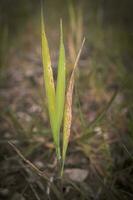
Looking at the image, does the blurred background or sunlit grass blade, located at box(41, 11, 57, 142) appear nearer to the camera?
sunlit grass blade, located at box(41, 11, 57, 142)

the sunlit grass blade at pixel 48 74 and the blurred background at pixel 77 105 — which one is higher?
the sunlit grass blade at pixel 48 74

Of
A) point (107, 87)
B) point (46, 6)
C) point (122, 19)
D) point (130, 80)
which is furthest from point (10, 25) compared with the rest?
point (130, 80)

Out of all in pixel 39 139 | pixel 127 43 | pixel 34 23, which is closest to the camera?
pixel 39 139

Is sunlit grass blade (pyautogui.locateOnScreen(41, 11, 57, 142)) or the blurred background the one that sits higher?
sunlit grass blade (pyautogui.locateOnScreen(41, 11, 57, 142))

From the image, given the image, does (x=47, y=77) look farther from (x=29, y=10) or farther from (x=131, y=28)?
(x=29, y=10)

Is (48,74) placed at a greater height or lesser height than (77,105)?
greater

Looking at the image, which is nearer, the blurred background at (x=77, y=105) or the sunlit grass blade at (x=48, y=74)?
the sunlit grass blade at (x=48, y=74)

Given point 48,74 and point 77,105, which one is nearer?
point 48,74

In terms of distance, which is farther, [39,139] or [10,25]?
[10,25]
